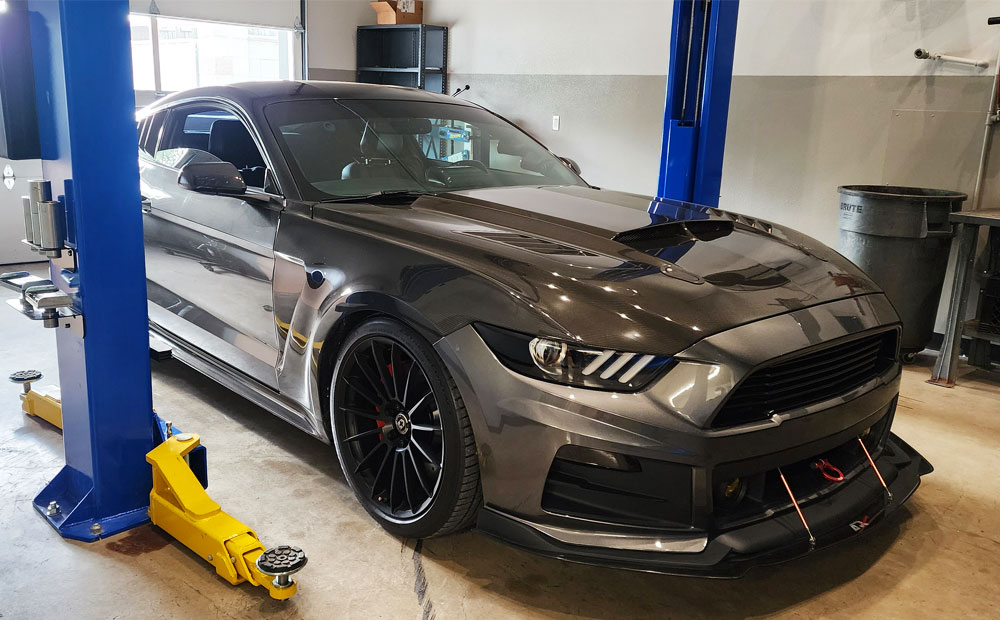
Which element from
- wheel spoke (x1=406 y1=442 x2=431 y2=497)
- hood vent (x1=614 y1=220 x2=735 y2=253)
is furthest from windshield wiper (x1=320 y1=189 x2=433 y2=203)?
wheel spoke (x1=406 y1=442 x2=431 y2=497)

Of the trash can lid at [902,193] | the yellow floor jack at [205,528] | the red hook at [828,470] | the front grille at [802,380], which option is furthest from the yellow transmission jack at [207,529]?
the trash can lid at [902,193]

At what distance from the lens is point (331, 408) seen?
2.39m

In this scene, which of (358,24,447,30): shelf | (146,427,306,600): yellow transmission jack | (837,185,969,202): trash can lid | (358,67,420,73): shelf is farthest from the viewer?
(358,67,420,73): shelf

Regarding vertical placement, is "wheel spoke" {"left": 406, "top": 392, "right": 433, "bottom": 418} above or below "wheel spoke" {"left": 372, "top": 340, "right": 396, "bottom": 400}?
below

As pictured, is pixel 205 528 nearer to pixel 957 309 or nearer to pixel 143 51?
pixel 957 309

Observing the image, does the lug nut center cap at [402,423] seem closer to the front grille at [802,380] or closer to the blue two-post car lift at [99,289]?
the blue two-post car lift at [99,289]

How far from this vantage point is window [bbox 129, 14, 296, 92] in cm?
743

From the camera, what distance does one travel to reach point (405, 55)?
8.44 metres

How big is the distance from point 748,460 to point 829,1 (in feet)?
14.4

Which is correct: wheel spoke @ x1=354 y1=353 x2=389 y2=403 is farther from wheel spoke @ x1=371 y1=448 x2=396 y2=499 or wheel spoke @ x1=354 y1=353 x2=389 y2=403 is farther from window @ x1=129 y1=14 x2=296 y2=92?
window @ x1=129 y1=14 x2=296 y2=92

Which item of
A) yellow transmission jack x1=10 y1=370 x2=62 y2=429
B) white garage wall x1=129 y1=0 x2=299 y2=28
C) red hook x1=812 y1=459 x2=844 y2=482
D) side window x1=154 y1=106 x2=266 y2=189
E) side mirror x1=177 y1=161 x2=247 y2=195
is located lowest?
yellow transmission jack x1=10 y1=370 x2=62 y2=429

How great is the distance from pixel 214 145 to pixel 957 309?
383cm

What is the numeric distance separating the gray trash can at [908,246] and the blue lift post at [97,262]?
3.80 metres

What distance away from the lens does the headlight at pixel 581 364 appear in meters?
1.80
